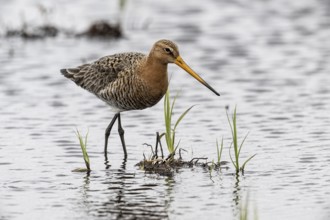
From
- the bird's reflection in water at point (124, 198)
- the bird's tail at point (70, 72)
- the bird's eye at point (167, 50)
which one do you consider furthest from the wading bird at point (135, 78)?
the bird's reflection in water at point (124, 198)

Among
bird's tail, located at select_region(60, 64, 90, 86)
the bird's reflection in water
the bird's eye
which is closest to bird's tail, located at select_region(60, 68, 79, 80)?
bird's tail, located at select_region(60, 64, 90, 86)

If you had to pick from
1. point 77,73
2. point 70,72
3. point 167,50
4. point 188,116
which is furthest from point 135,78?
point 188,116

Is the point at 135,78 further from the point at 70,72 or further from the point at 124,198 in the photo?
the point at 124,198

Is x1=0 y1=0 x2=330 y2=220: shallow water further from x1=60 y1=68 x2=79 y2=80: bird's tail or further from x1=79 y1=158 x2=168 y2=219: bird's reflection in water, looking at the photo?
x1=60 y1=68 x2=79 y2=80: bird's tail

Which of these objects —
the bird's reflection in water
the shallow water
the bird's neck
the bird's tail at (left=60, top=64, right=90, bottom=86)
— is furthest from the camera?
the bird's tail at (left=60, top=64, right=90, bottom=86)

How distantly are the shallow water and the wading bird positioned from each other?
698 mm

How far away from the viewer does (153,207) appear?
9477 mm

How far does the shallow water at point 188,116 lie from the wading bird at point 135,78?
2.29ft

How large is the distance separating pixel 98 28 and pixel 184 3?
408cm

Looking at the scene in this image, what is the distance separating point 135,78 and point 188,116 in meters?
2.49

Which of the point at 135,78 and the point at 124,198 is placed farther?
the point at 135,78

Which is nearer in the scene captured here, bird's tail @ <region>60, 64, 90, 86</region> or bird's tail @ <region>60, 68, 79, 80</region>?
bird's tail @ <region>60, 64, 90, 86</region>

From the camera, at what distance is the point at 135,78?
11.5 metres

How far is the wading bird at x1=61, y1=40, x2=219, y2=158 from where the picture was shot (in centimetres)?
1134
